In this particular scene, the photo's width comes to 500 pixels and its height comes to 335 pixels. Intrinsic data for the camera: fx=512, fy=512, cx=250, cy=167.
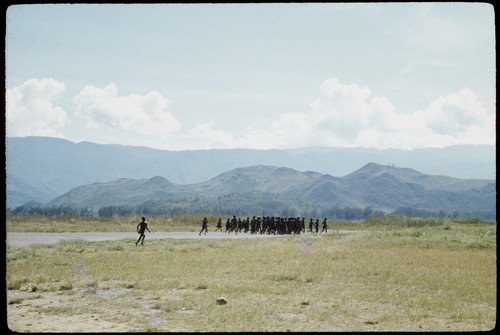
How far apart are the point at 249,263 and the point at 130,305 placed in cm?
988

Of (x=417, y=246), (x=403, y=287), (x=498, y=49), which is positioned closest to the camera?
(x=498, y=49)

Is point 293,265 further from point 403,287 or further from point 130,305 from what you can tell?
point 130,305

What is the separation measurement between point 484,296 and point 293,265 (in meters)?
8.38

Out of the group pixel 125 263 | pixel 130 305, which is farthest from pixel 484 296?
pixel 125 263

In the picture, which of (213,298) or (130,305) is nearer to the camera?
(130,305)

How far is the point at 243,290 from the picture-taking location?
49.8 ft

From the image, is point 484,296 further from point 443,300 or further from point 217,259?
point 217,259

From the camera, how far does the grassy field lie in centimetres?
1107

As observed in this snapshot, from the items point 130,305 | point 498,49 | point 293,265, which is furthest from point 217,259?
point 498,49

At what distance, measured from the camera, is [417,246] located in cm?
3203

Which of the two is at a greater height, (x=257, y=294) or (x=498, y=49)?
(x=498, y=49)

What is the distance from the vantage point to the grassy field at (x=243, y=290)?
36.3 feet

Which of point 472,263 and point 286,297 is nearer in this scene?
point 286,297

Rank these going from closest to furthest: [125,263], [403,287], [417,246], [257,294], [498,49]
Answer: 1. [498,49]
2. [257,294]
3. [403,287]
4. [125,263]
5. [417,246]
